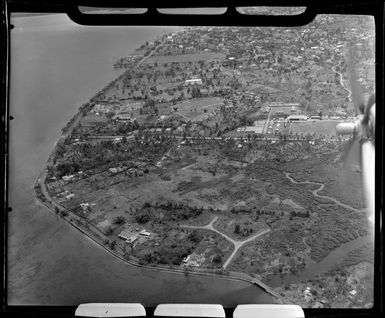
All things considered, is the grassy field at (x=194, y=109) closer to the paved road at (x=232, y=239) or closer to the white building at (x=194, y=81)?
the white building at (x=194, y=81)

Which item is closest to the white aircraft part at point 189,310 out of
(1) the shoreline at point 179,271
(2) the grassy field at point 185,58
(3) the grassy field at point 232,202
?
(1) the shoreline at point 179,271

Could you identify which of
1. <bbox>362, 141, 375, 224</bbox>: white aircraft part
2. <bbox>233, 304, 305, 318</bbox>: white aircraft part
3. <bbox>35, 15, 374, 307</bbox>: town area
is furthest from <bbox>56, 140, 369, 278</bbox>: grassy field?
<bbox>233, 304, 305, 318</bbox>: white aircraft part

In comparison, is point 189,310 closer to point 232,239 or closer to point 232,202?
point 232,239

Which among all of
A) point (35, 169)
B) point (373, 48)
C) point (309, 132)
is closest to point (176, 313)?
point (35, 169)

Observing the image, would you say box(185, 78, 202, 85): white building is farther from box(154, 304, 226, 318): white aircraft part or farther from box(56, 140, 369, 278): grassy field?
box(154, 304, 226, 318): white aircraft part

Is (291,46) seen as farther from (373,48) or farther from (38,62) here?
(38,62)

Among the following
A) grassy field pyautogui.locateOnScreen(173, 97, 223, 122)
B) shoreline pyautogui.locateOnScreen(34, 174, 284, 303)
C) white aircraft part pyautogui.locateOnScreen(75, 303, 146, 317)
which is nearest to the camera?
white aircraft part pyautogui.locateOnScreen(75, 303, 146, 317)
